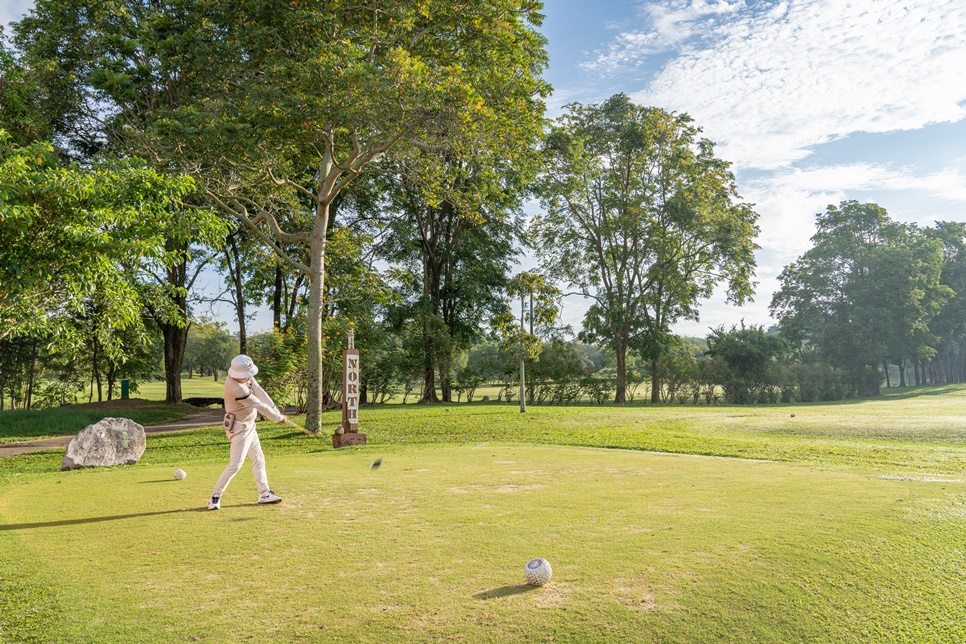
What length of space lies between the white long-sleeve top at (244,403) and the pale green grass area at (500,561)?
102 centimetres

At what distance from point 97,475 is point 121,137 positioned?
47.7 ft

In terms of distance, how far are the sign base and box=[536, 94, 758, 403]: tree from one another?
25.0 meters

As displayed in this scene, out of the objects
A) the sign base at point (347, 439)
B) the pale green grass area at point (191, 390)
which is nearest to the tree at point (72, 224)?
the sign base at point (347, 439)

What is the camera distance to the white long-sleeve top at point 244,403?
7.64 meters

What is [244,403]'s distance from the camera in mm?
7754

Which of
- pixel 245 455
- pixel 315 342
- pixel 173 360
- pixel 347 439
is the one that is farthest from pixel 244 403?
pixel 173 360

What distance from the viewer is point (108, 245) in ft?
38.7

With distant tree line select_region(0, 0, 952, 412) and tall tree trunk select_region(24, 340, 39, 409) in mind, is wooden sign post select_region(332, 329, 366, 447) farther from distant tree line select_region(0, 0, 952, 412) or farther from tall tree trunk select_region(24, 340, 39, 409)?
tall tree trunk select_region(24, 340, 39, 409)

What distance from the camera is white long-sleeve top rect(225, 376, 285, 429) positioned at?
25.1 feet

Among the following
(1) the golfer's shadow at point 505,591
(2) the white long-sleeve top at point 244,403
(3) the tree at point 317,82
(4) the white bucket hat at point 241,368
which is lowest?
(1) the golfer's shadow at point 505,591

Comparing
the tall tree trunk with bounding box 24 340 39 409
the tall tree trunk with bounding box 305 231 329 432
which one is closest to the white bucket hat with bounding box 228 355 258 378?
the tall tree trunk with bounding box 305 231 329 432

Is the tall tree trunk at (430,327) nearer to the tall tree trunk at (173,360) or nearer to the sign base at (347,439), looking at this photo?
the tall tree trunk at (173,360)

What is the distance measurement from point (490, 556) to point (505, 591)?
75 centimetres

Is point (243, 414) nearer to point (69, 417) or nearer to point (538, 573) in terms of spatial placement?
point (538, 573)
